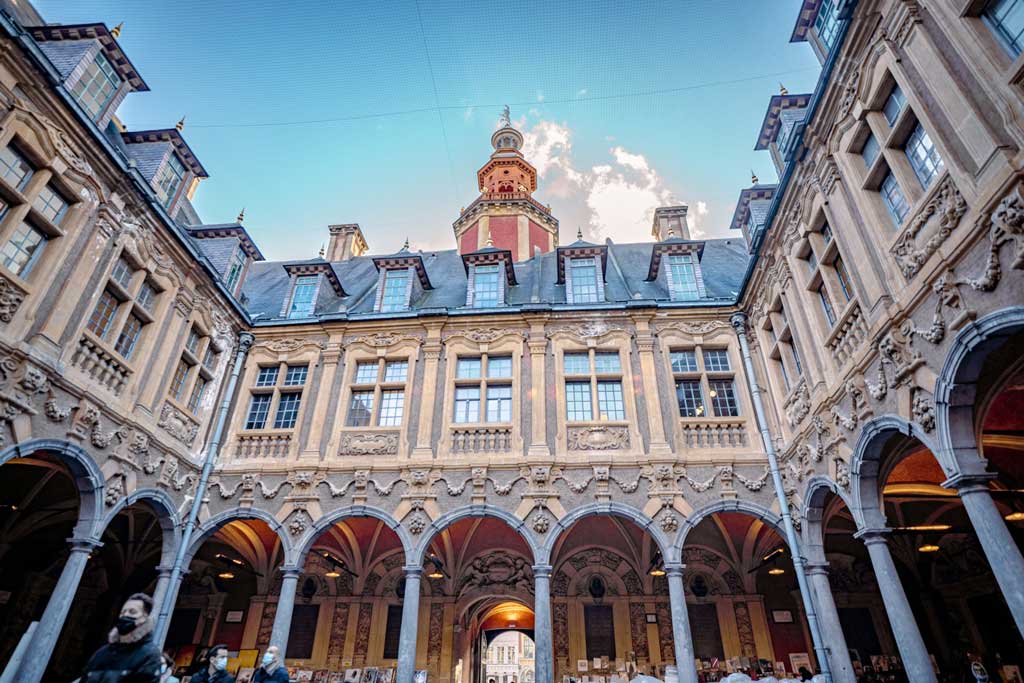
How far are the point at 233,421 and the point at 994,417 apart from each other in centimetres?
1324

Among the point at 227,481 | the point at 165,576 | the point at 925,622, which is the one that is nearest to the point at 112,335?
the point at 227,481

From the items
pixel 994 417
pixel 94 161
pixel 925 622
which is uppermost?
pixel 94 161

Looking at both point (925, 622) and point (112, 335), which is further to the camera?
point (925, 622)

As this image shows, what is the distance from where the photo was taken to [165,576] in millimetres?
9570

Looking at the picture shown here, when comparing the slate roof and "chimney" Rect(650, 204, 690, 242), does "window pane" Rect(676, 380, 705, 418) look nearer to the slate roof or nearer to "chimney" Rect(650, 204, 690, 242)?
the slate roof

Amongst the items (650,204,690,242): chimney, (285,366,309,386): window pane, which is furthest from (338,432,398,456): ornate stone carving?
(650,204,690,242): chimney

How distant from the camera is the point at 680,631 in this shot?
8.69 m

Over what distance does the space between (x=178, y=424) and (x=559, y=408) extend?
24.1ft

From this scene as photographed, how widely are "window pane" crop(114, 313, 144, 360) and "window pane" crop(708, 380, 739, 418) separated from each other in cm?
1102

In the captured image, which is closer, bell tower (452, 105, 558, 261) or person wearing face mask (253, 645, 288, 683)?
person wearing face mask (253, 645, 288, 683)

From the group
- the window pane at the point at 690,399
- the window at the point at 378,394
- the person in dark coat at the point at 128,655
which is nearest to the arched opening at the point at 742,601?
the window pane at the point at 690,399

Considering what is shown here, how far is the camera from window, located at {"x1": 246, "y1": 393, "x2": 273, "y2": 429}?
1172 centimetres

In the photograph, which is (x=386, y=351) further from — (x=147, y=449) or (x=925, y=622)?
(x=925, y=622)

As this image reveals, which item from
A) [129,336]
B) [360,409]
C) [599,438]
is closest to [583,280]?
[599,438]
